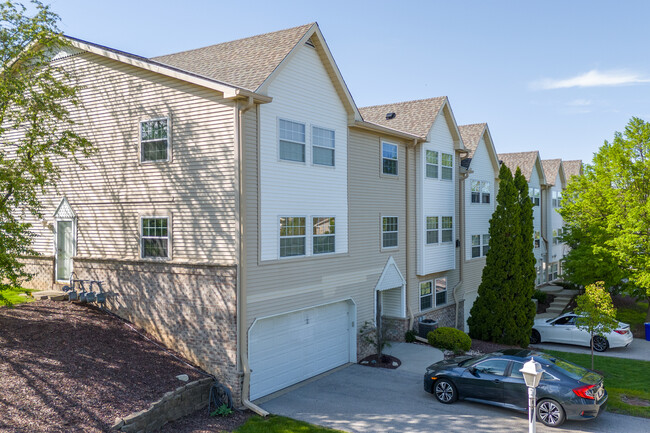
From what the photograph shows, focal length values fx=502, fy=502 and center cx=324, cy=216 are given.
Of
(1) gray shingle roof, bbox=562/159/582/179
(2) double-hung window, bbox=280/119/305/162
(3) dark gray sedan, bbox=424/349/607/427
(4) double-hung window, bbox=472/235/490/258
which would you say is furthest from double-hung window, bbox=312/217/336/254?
(1) gray shingle roof, bbox=562/159/582/179

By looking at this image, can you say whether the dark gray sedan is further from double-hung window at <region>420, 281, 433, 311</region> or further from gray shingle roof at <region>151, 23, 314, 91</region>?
gray shingle roof at <region>151, 23, 314, 91</region>

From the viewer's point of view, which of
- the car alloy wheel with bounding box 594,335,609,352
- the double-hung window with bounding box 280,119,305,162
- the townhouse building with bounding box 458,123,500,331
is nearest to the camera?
the double-hung window with bounding box 280,119,305,162

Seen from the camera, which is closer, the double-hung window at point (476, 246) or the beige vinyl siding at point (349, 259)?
the beige vinyl siding at point (349, 259)

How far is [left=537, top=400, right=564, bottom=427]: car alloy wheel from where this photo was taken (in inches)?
493

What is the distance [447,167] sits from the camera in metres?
24.2

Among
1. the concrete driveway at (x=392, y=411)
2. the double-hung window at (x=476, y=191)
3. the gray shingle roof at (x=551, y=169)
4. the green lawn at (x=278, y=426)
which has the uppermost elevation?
the gray shingle roof at (x=551, y=169)

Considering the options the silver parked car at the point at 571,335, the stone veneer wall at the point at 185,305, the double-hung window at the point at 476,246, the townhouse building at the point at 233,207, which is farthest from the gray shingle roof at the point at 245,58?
the silver parked car at the point at 571,335

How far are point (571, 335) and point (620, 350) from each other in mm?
2320

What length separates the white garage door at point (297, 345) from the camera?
14.2 metres

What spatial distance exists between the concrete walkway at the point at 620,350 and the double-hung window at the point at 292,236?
14.5 m

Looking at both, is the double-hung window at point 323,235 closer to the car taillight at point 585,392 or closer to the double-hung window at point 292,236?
the double-hung window at point 292,236

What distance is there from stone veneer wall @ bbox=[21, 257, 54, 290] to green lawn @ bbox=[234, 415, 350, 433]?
973cm

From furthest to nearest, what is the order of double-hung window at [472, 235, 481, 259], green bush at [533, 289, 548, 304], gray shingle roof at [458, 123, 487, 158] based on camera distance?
green bush at [533, 289, 548, 304] → double-hung window at [472, 235, 481, 259] → gray shingle roof at [458, 123, 487, 158]

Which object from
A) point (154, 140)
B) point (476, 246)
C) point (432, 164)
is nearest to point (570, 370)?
point (432, 164)
